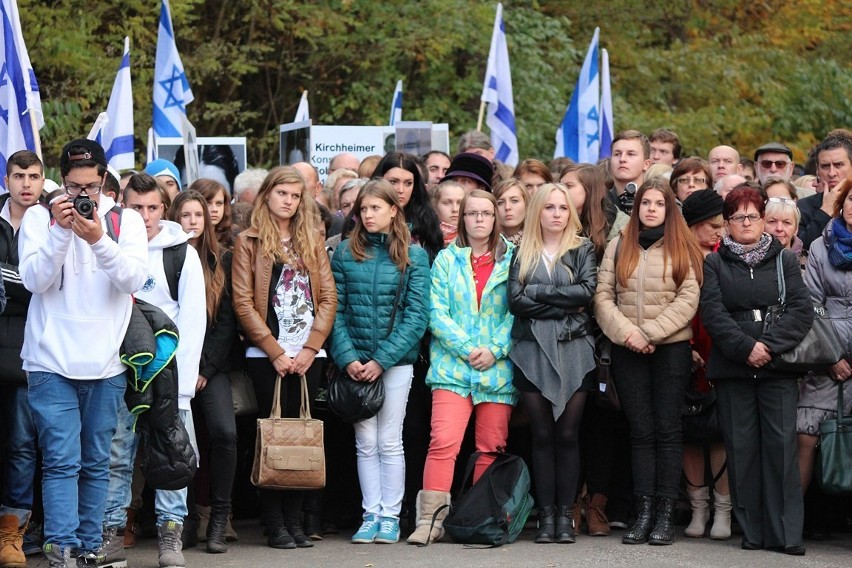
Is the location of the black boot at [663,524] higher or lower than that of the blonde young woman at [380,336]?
lower

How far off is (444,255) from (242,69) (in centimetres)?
1270

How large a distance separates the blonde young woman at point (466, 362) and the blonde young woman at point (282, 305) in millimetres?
713

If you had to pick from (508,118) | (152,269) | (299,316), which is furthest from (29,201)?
(508,118)

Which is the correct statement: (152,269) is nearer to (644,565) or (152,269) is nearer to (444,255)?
(444,255)

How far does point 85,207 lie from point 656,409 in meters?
3.74

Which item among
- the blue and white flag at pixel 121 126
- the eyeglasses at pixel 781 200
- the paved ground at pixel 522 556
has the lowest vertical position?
the paved ground at pixel 522 556

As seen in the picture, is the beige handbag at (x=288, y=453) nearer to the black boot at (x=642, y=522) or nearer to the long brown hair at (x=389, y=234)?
the long brown hair at (x=389, y=234)

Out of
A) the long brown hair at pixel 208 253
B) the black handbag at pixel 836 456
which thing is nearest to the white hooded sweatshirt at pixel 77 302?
the long brown hair at pixel 208 253

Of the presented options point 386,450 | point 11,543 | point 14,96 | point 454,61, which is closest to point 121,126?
point 14,96

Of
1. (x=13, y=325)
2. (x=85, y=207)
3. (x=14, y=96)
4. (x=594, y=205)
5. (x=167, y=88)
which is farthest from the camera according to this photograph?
(x=167, y=88)

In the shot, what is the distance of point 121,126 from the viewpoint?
12.7 metres

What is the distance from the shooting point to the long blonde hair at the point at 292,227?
29.1 ft

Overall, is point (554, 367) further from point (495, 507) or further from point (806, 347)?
point (806, 347)

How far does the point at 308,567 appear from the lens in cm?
802
